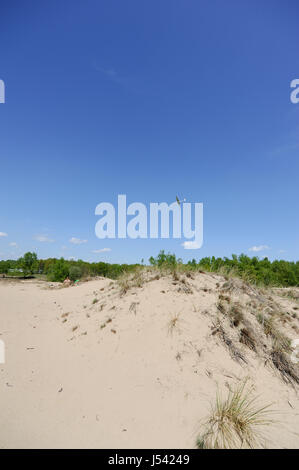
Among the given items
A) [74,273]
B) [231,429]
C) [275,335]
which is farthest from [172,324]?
[74,273]

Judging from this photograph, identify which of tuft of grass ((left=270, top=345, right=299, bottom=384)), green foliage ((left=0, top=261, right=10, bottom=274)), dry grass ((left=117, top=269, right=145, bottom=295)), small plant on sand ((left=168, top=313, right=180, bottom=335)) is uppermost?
dry grass ((left=117, top=269, right=145, bottom=295))

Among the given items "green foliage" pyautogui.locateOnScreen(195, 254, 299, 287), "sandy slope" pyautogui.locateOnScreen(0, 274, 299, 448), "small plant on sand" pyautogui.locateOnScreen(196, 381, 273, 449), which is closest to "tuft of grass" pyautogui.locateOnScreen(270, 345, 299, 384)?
"sandy slope" pyautogui.locateOnScreen(0, 274, 299, 448)

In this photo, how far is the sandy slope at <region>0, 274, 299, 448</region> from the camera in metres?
2.88

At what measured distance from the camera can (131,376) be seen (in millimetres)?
4031

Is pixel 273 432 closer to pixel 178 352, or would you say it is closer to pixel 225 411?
pixel 225 411

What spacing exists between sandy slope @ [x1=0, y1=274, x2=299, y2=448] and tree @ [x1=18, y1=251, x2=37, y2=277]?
4724 centimetres

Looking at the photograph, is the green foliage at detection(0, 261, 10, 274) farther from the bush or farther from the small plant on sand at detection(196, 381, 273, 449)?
the small plant on sand at detection(196, 381, 273, 449)

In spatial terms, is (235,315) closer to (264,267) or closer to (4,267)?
(264,267)

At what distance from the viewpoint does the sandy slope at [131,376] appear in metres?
2.88

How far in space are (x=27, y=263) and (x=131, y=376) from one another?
5247 cm

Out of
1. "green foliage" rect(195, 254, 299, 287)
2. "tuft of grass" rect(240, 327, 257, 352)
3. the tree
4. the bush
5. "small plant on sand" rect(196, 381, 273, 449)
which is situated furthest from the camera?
the tree

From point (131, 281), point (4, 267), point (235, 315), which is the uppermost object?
point (131, 281)

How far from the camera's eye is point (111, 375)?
13.4 ft
